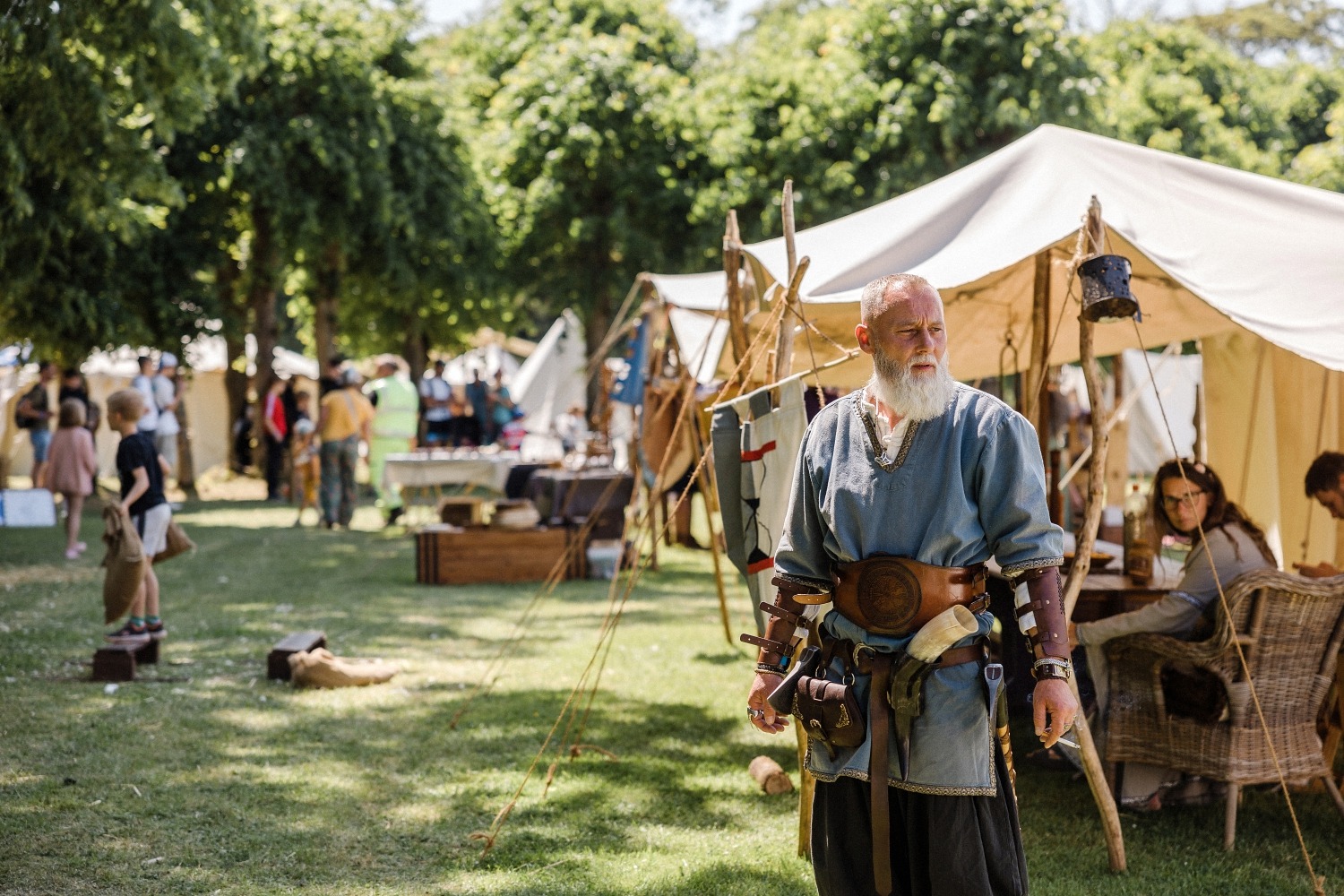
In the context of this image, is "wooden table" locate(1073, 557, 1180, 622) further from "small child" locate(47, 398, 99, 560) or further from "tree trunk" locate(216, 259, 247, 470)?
"tree trunk" locate(216, 259, 247, 470)

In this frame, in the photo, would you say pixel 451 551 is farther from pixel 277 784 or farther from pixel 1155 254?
pixel 1155 254

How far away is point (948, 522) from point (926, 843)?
0.70m

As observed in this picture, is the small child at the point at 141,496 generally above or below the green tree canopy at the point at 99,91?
below

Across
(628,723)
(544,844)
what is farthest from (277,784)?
(628,723)

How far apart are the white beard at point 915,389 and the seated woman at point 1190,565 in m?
1.84

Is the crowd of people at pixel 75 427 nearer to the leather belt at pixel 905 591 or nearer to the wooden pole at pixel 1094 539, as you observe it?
the wooden pole at pixel 1094 539

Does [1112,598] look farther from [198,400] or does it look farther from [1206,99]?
→ [198,400]

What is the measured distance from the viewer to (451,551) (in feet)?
32.1

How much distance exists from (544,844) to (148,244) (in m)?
13.5

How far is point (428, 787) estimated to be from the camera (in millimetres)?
4648

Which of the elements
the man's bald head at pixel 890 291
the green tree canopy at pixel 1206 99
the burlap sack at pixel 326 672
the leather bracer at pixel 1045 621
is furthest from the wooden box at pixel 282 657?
the green tree canopy at pixel 1206 99

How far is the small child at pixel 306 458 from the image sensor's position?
13742mm

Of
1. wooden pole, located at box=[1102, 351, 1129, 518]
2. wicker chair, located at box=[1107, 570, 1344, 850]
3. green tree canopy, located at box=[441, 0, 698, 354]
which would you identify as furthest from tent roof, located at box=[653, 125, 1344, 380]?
green tree canopy, located at box=[441, 0, 698, 354]

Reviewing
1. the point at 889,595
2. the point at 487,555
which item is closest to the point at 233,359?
the point at 487,555
